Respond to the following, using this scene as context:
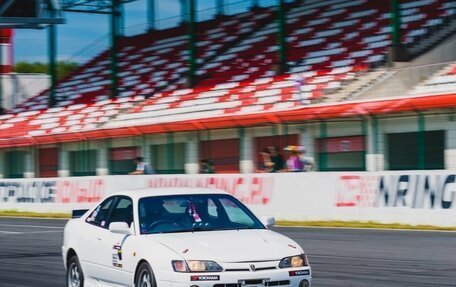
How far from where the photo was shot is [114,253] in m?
10.6

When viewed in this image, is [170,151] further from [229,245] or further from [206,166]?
[229,245]

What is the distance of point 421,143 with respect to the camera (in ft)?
83.2

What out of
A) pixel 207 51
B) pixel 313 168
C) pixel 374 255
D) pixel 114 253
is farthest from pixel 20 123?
pixel 114 253

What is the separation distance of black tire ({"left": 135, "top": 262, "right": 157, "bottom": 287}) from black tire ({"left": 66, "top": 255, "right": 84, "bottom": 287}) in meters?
1.72

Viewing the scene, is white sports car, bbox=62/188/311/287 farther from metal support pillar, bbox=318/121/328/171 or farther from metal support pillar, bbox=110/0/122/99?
metal support pillar, bbox=110/0/122/99

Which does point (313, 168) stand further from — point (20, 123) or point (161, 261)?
point (20, 123)

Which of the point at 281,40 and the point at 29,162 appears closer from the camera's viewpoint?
the point at 281,40

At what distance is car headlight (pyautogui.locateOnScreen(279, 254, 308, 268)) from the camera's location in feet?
31.0

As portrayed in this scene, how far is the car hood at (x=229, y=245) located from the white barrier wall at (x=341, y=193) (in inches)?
485

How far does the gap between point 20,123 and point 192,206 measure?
40038 millimetres

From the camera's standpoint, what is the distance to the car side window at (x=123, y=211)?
35.4 ft

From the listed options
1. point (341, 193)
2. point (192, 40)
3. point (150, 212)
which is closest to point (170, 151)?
point (192, 40)

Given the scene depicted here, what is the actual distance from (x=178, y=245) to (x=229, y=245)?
19.0 inches

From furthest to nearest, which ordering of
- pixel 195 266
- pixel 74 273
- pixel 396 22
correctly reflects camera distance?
1. pixel 396 22
2. pixel 74 273
3. pixel 195 266
